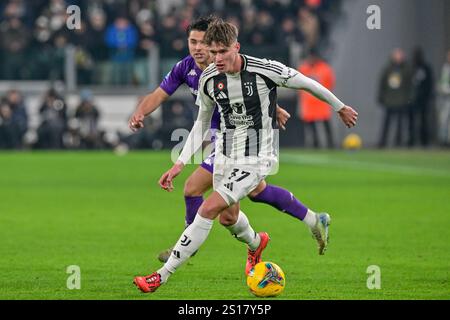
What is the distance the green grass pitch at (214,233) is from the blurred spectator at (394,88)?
476 cm

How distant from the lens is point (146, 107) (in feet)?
35.0

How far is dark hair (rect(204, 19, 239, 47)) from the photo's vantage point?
905cm

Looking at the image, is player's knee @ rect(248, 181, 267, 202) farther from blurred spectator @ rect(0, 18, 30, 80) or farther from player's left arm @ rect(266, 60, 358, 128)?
blurred spectator @ rect(0, 18, 30, 80)

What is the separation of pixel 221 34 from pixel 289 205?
203 cm

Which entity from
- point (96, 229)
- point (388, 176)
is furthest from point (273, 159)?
point (388, 176)

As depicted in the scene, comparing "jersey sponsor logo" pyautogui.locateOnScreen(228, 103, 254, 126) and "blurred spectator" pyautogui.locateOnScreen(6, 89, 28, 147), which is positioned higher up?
"jersey sponsor logo" pyautogui.locateOnScreen(228, 103, 254, 126)

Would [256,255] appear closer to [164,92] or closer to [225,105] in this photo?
[225,105]

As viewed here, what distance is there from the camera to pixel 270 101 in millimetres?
9570

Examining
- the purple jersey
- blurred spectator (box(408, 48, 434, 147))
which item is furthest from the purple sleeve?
blurred spectator (box(408, 48, 434, 147))

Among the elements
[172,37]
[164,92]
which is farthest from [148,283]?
[172,37]

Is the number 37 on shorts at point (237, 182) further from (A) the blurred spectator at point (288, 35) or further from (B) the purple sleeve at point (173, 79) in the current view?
(A) the blurred spectator at point (288, 35)

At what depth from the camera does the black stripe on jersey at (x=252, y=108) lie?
9414 millimetres

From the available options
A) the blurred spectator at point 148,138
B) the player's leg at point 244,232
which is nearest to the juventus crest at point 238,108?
the player's leg at point 244,232

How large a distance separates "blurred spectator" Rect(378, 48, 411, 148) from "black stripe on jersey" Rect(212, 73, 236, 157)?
65.8 feet
